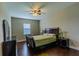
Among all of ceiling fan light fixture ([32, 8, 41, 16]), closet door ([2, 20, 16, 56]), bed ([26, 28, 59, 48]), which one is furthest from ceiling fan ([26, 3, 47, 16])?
closet door ([2, 20, 16, 56])

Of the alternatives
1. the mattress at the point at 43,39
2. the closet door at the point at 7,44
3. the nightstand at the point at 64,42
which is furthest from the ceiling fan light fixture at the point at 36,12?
the nightstand at the point at 64,42

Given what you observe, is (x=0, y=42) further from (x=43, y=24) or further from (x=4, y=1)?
(x=43, y=24)

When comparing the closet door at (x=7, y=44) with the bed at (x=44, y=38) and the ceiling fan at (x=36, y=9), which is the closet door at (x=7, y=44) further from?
the ceiling fan at (x=36, y=9)

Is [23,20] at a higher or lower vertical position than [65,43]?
higher

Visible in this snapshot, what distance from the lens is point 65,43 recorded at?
1.78 metres

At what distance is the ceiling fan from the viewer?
1.67m

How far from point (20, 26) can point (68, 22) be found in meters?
0.90

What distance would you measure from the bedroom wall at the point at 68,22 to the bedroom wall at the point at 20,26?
118 millimetres

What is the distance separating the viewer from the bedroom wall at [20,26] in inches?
66.1

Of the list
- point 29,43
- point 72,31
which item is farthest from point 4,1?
point 72,31

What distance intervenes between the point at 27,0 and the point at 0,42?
3.02ft

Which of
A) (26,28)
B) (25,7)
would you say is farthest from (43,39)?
(25,7)

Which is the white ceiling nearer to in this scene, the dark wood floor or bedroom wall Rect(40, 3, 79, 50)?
bedroom wall Rect(40, 3, 79, 50)

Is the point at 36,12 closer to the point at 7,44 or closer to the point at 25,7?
the point at 25,7
